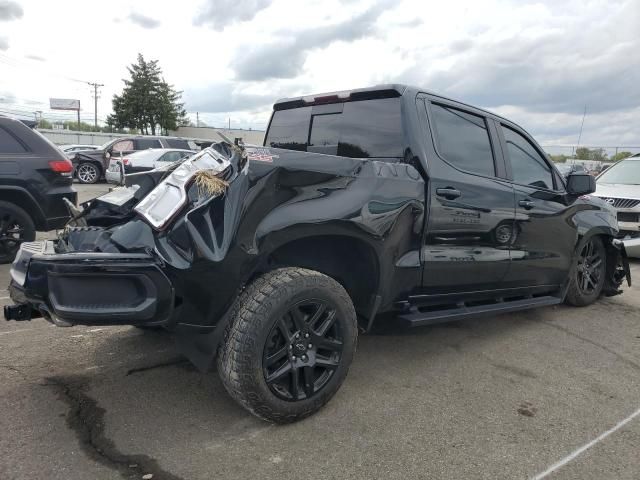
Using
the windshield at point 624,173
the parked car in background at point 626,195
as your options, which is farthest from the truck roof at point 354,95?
the windshield at point 624,173

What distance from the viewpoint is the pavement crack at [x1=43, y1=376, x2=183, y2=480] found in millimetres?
2236

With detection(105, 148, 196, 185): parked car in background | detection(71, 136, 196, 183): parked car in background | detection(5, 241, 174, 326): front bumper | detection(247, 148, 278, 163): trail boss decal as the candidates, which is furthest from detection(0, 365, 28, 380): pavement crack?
detection(71, 136, 196, 183): parked car in background

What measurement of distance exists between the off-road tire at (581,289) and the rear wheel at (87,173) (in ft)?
57.2

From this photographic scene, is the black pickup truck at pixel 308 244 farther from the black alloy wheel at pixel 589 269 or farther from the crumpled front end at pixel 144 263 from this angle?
the black alloy wheel at pixel 589 269

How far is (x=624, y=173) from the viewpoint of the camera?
890cm

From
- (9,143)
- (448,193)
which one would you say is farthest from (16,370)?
(9,143)

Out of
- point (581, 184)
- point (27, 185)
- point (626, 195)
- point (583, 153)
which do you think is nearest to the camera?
point (581, 184)

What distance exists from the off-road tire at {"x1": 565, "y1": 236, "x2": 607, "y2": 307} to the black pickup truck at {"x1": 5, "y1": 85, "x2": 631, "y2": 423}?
1135 millimetres

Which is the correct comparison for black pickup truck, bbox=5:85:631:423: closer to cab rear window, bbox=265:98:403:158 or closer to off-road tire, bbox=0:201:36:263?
cab rear window, bbox=265:98:403:158

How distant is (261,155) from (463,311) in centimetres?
197

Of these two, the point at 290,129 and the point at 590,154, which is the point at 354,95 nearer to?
the point at 290,129

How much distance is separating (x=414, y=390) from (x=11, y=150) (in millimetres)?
5174

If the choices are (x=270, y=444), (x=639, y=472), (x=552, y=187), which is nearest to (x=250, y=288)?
(x=270, y=444)

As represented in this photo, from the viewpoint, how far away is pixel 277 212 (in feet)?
8.39
